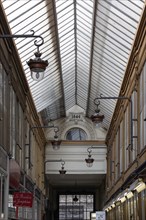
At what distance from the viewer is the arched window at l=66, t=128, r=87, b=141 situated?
39969 mm

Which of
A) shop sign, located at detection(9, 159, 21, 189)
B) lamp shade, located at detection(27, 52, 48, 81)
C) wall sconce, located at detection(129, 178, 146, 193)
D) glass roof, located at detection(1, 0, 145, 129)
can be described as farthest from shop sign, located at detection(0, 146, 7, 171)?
lamp shade, located at detection(27, 52, 48, 81)

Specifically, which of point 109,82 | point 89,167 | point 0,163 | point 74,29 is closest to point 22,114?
point 74,29

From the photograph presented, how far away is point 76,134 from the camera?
4009 centimetres

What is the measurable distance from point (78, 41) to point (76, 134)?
15.6 metres

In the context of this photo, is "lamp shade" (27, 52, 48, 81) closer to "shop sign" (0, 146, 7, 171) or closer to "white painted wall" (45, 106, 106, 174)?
"shop sign" (0, 146, 7, 171)

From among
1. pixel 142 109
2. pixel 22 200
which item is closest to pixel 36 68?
pixel 22 200

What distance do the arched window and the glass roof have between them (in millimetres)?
5483

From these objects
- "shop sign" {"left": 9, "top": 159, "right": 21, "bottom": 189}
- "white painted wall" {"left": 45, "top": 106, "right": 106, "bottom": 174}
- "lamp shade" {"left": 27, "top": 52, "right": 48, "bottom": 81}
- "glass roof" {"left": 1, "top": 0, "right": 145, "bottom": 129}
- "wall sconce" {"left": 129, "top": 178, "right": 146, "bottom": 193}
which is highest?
"glass roof" {"left": 1, "top": 0, "right": 145, "bottom": 129}

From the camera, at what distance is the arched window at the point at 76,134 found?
3997cm

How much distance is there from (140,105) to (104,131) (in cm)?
2160

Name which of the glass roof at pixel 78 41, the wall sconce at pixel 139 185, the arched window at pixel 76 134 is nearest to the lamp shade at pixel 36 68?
the glass roof at pixel 78 41

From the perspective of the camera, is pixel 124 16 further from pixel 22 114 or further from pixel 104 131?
pixel 104 131

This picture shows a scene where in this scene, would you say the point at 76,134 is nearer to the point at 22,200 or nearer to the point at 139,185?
the point at 139,185

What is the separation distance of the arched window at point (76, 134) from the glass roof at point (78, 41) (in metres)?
5.48
